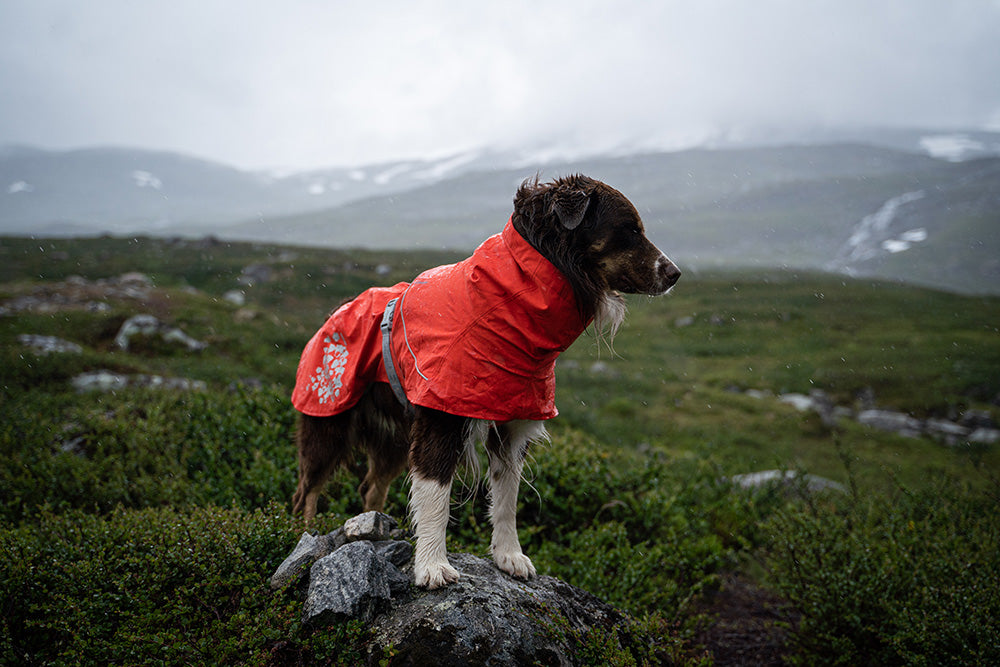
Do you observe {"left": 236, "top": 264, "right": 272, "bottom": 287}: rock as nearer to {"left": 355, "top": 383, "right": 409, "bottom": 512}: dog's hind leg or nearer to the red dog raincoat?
{"left": 355, "top": 383, "right": 409, "bottom": 512}: dog's hind leg

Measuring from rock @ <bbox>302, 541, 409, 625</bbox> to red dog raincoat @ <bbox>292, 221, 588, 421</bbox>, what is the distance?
3.39 ft

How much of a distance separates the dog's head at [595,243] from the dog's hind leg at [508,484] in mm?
1106

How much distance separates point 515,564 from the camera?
4176 mm

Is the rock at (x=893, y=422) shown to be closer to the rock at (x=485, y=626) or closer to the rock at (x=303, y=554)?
the rock at (x=485, y=626)

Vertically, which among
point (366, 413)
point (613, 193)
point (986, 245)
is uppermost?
point (613, 193)

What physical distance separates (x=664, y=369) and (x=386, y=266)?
2353cm

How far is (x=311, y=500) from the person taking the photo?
4840 mm

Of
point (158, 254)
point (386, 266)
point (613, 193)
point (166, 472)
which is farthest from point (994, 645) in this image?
point (158, 254)

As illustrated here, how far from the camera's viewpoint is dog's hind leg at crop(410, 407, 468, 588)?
12.2 ft

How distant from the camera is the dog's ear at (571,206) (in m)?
3.59

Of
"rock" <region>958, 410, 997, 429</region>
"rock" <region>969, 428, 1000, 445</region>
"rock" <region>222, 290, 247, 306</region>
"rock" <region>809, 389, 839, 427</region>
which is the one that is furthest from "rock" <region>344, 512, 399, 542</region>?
"rock" <region>222, 290, 247, 306</region>

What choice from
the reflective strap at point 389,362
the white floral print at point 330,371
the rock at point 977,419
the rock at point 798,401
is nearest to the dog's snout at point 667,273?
the reflective strap at point 389,362

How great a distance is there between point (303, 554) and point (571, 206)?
287 cm

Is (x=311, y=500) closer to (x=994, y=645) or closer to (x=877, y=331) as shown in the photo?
(x=994, y=645)
